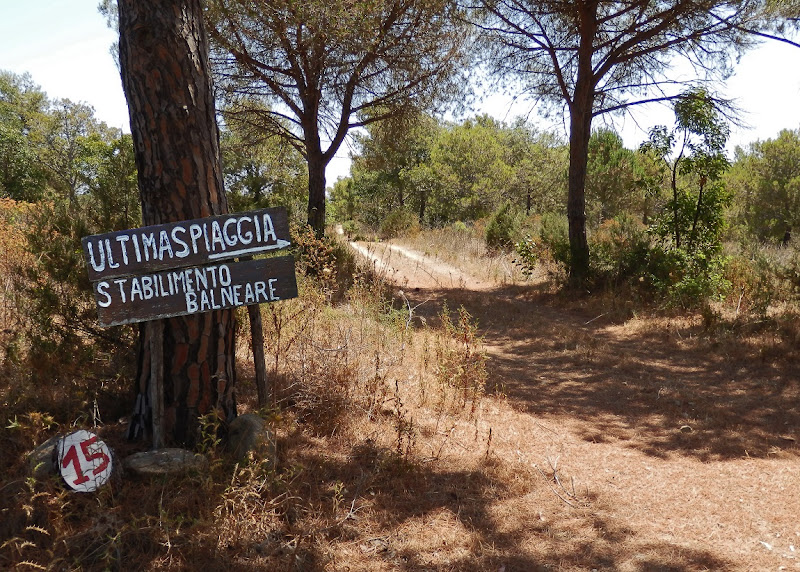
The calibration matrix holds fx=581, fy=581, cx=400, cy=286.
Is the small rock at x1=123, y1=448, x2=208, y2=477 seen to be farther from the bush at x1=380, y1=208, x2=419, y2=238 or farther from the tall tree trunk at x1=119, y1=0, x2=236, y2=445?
the bush at x1=380, y1=208, x2=419, y2=238

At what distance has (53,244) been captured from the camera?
4188mm

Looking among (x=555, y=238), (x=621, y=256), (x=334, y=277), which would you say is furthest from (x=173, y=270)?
(x=555, y=238)

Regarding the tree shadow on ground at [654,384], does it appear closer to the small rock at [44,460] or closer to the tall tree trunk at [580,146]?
the tall tree trunk at [580,146]

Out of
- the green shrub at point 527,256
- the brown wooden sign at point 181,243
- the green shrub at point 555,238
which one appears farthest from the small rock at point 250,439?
the green shrub at point 527,256

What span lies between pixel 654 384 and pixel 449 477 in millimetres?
3541

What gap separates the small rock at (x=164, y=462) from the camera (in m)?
3.24

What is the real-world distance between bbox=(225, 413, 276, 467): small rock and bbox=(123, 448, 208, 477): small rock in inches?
9.1

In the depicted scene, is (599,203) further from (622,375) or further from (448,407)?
(448,407)

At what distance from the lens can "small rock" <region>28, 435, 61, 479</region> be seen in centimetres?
303

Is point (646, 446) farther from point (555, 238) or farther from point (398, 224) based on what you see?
point (398, 224)

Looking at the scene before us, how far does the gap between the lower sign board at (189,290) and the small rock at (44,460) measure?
2.38 ft

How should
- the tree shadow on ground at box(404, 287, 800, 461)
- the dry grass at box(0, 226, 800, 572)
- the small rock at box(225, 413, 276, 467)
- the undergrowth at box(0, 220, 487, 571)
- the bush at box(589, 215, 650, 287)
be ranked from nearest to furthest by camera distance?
1. the undergrowth at box(0, 220, 487, 571)
2. the dry grass at box(0, 226, 800, 572)
3. the small rock at box(225, 413, 276, 467)
4. the tree shadow on ground at box(404, 287, 800, 461)
5. the bush at box(589, 215, 650, 287)

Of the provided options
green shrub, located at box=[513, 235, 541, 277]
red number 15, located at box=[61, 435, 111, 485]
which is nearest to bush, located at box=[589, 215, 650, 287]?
green shrub, located at box=[513, 235, 541, 277]

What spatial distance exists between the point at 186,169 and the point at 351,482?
2179mm
